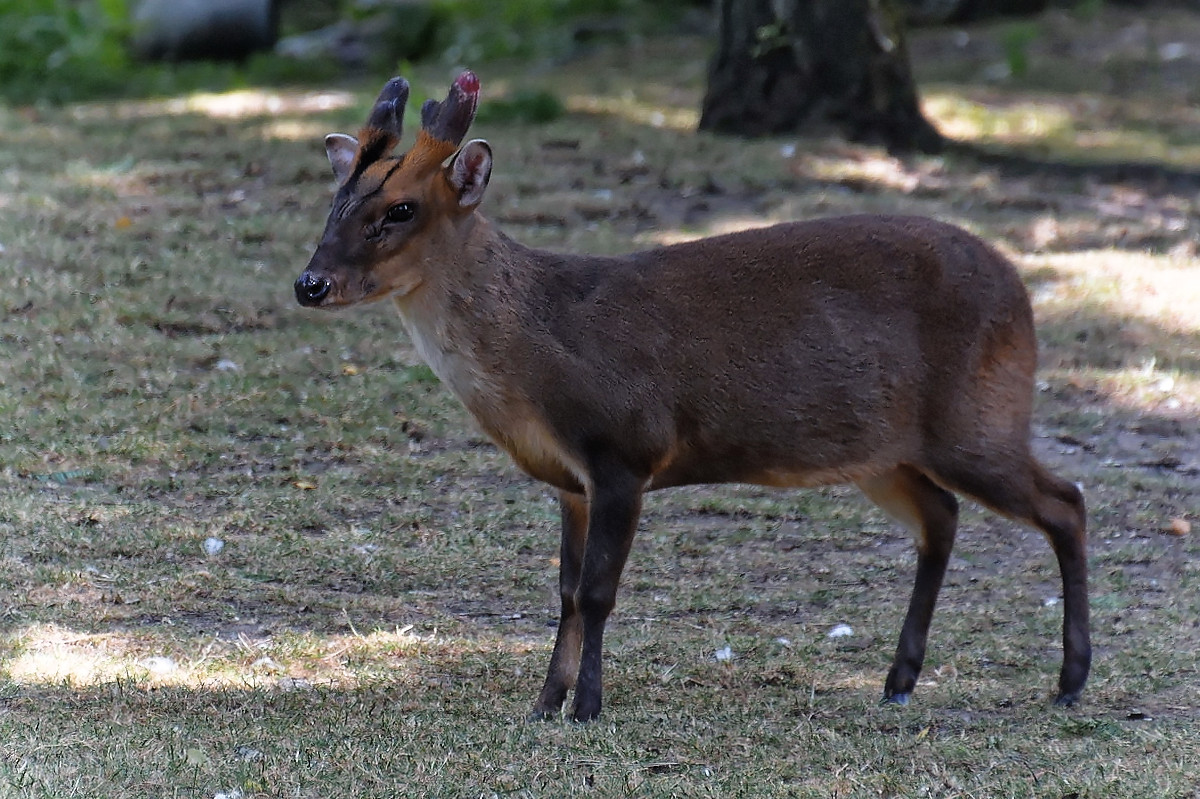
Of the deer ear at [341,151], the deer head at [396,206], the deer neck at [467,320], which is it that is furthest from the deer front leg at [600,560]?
the deer ear at [341,151]

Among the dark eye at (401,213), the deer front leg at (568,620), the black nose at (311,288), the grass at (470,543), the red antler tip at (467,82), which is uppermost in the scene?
the red antler tip at (467,82)

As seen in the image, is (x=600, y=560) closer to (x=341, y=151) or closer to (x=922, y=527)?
(x=922, y=527)

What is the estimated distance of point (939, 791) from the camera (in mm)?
4137

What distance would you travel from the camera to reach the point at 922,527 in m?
5.30

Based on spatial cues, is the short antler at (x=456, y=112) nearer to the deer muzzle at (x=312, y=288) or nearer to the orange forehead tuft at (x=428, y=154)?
the orange forehead tuft at (x=428, y=154)

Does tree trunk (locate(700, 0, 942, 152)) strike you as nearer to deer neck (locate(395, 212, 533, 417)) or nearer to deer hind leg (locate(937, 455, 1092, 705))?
deer hind leg (locate(937, 455, 1092, 705))

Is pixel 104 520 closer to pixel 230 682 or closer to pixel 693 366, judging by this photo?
pixel 230 682

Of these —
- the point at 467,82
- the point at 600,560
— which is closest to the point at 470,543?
the point at 600,560

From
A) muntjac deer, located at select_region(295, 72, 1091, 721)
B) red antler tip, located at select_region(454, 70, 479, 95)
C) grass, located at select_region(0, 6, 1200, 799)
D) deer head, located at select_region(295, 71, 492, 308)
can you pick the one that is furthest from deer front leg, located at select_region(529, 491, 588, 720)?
red antler tip, located at select_region(454, 70, 479, 95)

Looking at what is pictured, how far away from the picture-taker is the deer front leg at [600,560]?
4621 millimetres

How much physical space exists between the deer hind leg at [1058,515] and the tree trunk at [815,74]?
6327 millimetres

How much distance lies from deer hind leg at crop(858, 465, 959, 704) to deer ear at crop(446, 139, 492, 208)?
153 centimetres

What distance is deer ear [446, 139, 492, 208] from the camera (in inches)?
181

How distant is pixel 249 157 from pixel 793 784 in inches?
308
